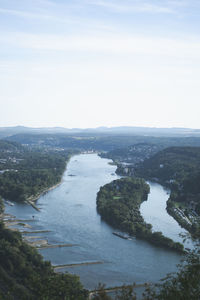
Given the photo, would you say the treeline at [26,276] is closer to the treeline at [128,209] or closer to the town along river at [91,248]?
the town along river at [91,248]

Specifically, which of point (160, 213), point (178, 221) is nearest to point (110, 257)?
point (178, 221)

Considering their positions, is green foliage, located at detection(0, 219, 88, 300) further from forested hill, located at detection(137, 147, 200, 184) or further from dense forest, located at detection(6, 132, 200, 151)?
dense forest, located at detection(6, 132, 200, 151)

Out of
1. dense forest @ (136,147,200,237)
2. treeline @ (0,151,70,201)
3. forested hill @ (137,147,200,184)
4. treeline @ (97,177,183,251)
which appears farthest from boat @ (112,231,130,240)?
forested hill @ (137,147,200,184)

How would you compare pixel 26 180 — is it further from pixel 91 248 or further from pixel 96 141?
pixel 96 141

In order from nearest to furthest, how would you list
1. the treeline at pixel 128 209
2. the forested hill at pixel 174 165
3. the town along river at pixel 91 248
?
the town along river at pixel 91 248, the treeline at pixel 128 209, the forested hill at pixel 174 165

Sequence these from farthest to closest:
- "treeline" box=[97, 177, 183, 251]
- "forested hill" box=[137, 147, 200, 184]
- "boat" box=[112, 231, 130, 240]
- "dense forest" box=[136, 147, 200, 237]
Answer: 1. "forested hill" box=[137, 147, 200, 184]
2. "dense forest" box=[136, 147, 200, 237]
3. "boat" box=[112, 231, 130, 240]
4. "treeline" box=[97, 177, 183, 251]

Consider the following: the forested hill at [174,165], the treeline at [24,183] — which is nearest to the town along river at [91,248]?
the treeline at [24,183]

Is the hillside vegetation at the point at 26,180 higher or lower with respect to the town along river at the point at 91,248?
higher

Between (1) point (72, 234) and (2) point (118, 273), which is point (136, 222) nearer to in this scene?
(1) point (72, 234)
